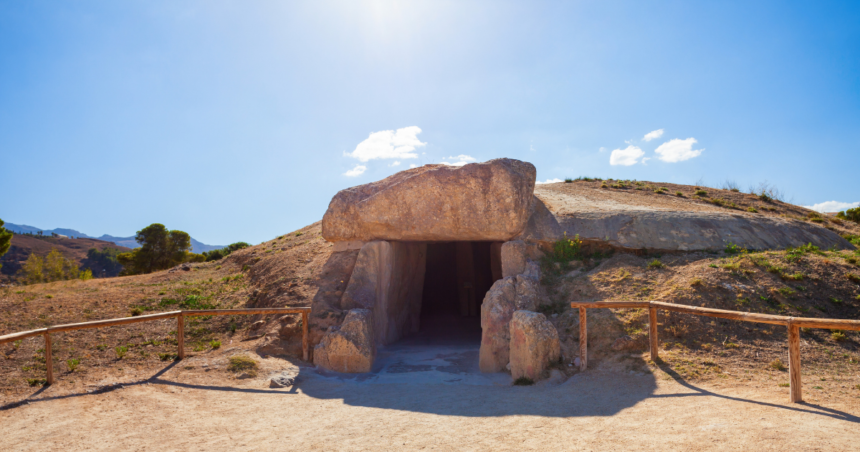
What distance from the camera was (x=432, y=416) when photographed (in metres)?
5.90

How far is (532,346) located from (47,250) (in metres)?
78.6

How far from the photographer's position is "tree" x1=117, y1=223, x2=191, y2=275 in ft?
93.6

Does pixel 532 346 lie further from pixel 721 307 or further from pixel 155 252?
pixel 155 252

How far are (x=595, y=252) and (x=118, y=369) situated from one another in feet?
33.0

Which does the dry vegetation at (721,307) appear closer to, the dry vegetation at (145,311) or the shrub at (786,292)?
the shrub at (786,292)

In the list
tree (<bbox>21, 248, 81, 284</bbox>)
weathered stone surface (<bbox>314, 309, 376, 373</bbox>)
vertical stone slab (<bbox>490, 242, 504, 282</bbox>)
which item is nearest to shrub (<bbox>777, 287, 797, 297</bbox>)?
vertical stone slab (<bbox>490, 242, 504, 282</bbox>)

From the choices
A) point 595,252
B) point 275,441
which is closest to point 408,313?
point 595,252

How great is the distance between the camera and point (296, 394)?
7223mm

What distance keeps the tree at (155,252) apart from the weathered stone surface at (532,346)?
26936 millimetres

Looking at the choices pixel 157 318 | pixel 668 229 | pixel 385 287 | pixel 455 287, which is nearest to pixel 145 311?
pixel 157 318

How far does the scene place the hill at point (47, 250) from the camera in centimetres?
5638

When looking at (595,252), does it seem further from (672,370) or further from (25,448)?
(25,448)

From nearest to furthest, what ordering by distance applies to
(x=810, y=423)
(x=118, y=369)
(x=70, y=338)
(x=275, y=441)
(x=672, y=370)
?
(x=810, y=423) → (x=275, y=441) → (x=672, y=370) → (x=118, y=369) → (x=70, y=338)

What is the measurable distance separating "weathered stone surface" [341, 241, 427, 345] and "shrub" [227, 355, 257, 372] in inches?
96.9
